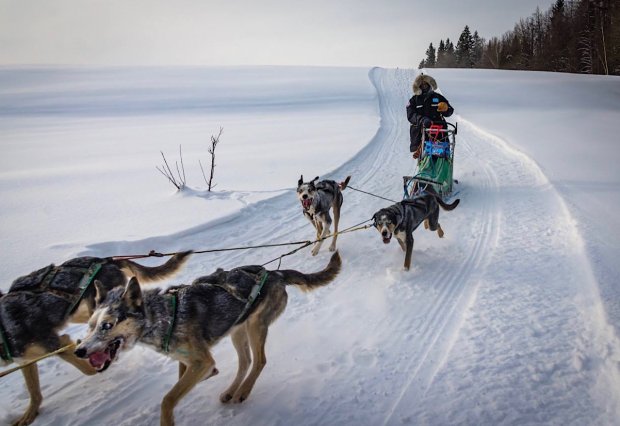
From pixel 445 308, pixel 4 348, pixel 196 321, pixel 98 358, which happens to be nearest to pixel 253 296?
pixel 196 321

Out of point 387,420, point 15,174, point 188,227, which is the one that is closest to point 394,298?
point 387,420

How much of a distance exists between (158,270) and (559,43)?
53780 millimetres

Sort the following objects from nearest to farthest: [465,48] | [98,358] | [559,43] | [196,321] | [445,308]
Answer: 1. [98,358]
2. [196,321]
3. [445,308]
4. [559,43]
5. [465,48]

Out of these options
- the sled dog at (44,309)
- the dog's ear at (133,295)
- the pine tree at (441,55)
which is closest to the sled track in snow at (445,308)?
the dog's ear at (133,295)

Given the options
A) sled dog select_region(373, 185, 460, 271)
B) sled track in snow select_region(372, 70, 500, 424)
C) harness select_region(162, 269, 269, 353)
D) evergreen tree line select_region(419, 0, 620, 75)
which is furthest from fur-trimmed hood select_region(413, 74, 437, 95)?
evergreen tree line select_region(419, 0, 620, 75)

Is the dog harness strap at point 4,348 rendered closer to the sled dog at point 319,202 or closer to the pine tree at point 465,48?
the sled dog at point 319,202

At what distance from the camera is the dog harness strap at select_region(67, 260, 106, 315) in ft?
9.09

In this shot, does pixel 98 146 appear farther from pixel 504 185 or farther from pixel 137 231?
pixel 504 185

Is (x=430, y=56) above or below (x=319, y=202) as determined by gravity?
above

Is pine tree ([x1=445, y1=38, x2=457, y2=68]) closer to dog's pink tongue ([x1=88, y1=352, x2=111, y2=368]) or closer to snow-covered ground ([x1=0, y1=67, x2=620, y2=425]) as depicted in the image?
snow-covered ground ([x1=0, y1=67, x2=620, y2=425])

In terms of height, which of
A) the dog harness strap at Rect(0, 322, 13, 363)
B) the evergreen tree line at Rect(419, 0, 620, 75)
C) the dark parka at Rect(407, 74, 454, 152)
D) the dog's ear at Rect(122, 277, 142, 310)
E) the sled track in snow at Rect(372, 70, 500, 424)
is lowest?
the sled track in snow at Rect(372, 70, 500, 424)

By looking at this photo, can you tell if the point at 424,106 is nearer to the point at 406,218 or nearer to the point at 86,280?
the point at 406,218

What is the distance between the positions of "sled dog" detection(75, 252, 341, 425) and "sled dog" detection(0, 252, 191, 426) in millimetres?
314

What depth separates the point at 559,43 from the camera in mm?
43094
